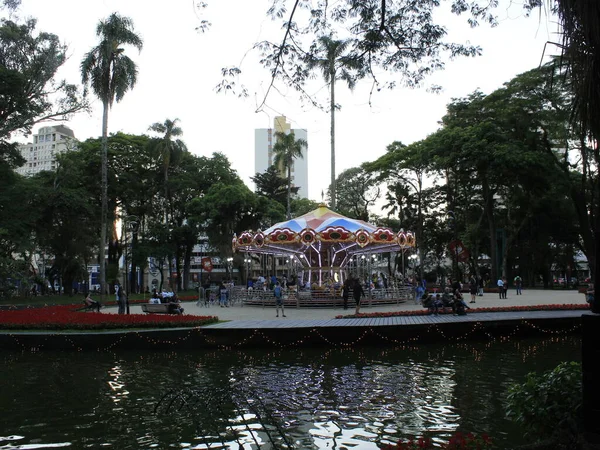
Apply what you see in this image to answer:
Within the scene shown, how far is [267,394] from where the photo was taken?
10547mm

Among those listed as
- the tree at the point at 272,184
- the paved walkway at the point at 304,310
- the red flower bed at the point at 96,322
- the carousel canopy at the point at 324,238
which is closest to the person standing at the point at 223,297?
the paved walkway at the point at 304,310

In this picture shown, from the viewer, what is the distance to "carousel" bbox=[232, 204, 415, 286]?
2805 centimetres

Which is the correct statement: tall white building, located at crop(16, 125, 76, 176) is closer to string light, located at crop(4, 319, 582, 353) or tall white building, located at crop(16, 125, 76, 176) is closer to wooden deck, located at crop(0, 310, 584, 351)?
string light, located at crop(4, 319, 582, 353)

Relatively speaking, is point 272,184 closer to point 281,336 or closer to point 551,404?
point 281,336

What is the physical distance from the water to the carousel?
1236cm

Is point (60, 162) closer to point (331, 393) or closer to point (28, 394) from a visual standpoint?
point (28, 394)

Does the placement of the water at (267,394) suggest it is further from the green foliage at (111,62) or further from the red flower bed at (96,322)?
the green foliage at (111,62)

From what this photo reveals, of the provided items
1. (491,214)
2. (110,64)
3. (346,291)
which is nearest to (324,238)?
(346,291)

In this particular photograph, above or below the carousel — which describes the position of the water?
below

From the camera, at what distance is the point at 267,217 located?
162 feet

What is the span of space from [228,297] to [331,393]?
20971mm

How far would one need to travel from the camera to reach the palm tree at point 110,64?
31.1 metres

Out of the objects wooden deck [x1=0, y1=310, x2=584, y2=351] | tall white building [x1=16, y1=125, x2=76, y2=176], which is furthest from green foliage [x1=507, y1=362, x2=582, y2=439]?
tall white building [x1=16, y1=125, x2=76, y2=176]

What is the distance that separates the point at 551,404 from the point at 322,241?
23.7 meters
